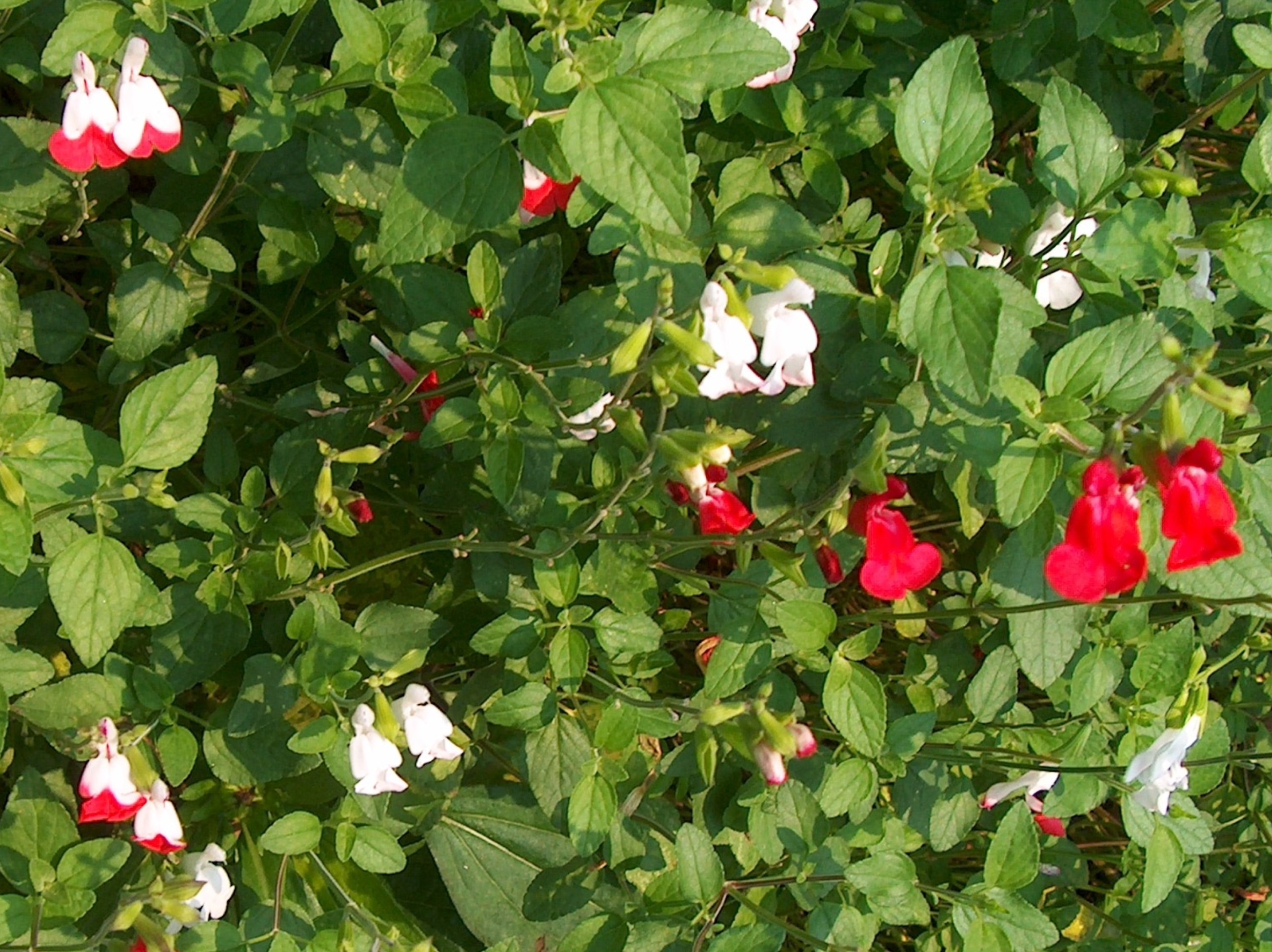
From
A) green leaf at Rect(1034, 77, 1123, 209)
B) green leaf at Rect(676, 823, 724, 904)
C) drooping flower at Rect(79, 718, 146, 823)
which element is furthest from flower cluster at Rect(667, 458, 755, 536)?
drooping flower at Rect(79, 718, 146, 823)

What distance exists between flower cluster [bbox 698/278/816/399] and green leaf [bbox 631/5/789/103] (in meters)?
0.23

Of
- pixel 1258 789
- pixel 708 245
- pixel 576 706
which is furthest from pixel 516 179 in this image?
pixel 1258 789

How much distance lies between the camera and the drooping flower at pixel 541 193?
1.41 m

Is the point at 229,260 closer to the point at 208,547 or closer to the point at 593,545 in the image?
the point at 208,547

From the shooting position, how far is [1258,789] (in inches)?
85.1

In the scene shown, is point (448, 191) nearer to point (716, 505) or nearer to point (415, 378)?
point (415, 378)

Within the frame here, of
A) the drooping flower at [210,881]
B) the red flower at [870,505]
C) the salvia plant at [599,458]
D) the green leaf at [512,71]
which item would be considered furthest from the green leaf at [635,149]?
the drooping flower at [210,881]

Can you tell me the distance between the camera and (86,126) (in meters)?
1.31

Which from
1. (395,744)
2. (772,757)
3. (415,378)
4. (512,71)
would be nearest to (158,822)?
(395,744)

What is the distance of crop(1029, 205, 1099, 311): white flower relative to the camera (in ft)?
5.19

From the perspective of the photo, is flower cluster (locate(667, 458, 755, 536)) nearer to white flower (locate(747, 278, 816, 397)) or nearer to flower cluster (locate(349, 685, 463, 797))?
white flower (locate(747, 278, 816, 397))

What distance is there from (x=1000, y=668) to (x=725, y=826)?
51 cm

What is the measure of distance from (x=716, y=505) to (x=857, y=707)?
14.6 inches

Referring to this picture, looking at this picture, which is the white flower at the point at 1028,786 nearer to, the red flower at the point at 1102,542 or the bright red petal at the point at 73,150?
the red flower at the point at 1102,542
